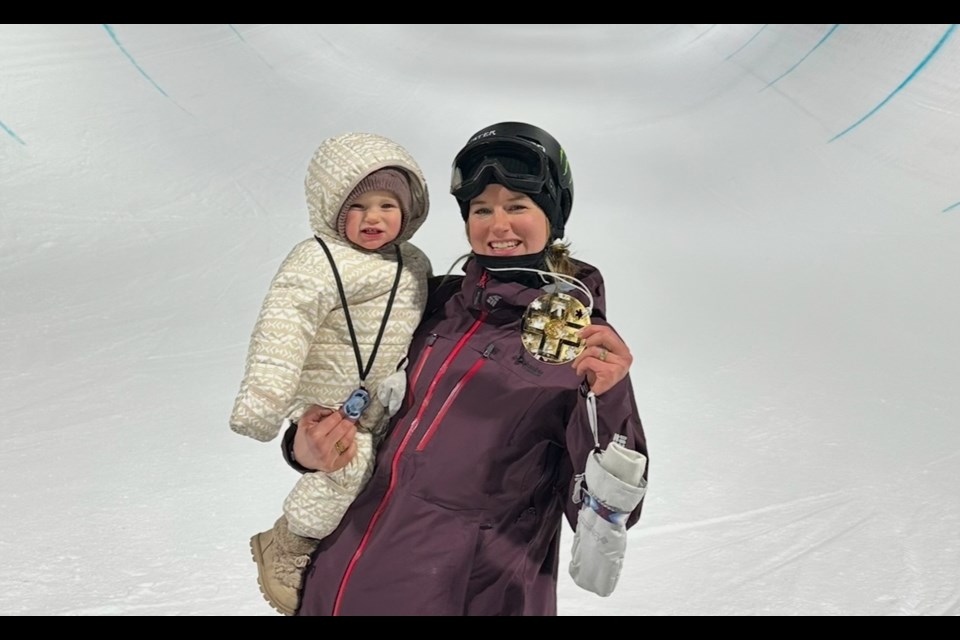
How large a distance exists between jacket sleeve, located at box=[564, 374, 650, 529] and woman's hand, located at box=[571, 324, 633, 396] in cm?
2

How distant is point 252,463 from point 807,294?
6.78ft

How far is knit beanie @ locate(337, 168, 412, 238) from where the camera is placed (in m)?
1.06

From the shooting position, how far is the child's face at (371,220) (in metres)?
1.07

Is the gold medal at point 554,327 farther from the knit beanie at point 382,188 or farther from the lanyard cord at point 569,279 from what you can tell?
the knit beanie at point 382,188

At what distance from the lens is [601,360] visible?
0.93 meters

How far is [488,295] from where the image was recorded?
108 cm

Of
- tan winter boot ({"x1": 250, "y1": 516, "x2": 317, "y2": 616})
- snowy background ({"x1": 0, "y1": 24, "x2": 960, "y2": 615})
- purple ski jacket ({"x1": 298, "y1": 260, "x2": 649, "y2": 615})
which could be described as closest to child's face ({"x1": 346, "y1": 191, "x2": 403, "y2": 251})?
purple ski jacket ({"x1": 298, "y1": 260, "x2": 649, "y2": 615})

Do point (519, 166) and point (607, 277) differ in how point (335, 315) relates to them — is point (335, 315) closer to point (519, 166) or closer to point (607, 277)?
point (519, 166)

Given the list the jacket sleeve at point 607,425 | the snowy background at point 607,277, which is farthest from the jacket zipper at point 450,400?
the snowy background at point 607,277

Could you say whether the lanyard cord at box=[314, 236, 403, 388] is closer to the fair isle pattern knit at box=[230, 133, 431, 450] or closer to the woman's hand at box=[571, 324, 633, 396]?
the fair isle pattern knit at box=[230, 133, 431, 450]

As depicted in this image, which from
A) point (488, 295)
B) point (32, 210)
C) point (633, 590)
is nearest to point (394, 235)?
point (488, 295)

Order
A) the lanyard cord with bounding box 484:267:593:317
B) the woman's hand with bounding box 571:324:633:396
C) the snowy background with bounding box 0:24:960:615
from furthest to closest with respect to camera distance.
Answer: the snowy background with bounding box 0:24:960:615
the lanyard cord with bounding box 484:267:593:317
the woman's hand with bounding box 571:324:633:396

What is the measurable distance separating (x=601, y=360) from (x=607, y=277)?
8.26 feet

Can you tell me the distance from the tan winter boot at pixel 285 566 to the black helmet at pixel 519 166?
1.55 feet
